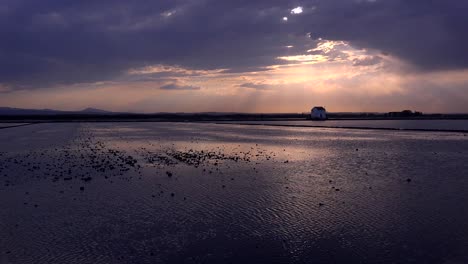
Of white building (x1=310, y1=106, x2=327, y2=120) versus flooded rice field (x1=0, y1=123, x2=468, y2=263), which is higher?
white building (x1=310, y1=106, x2=327, y2=120)

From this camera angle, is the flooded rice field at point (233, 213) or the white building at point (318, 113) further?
the white building at point (318, 113)

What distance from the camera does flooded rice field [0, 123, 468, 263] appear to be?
11.9m

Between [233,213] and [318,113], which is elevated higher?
[318,113]

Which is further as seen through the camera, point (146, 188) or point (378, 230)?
point (146, 188)

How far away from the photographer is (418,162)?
31.8 m

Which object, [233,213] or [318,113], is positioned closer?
[233,213]

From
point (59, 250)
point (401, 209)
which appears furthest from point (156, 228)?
point (401, 209)

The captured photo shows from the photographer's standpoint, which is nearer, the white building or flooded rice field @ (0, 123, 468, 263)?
flooded rice field @ (0, 123, 468, 263)

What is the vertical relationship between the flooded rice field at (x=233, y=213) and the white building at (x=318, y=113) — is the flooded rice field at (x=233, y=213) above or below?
below

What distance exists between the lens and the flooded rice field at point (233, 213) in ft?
39.2

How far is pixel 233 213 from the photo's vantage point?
1630 centimetres

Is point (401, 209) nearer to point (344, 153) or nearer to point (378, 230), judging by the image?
point (378, 230)

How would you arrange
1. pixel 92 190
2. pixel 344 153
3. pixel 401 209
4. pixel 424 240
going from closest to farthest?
pixel 424 240, pixel 401 209, pixel 92 190, pixel 344 153

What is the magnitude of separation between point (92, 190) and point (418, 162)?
24.2m
